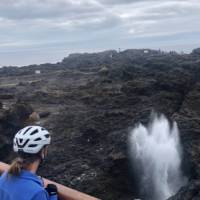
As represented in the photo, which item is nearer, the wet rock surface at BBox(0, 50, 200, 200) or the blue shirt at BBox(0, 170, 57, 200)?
the blue shirt at BBox(0, 170, 57, 200)

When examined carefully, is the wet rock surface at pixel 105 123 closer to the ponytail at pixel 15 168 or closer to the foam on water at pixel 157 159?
the foam on water at pixel 157 159

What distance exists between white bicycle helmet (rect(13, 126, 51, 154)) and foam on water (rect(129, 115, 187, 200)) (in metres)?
8.94

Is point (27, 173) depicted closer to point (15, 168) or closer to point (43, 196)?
point (15, 168)

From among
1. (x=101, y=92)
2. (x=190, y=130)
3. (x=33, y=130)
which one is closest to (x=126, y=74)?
(x=101, y=92)

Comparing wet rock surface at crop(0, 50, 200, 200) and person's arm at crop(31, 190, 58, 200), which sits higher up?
Answer: person's arm at crop(31, 190, 58, 200)

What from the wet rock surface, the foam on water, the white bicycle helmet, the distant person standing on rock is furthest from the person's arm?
the foam on water

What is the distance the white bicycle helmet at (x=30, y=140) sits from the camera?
11.6ft

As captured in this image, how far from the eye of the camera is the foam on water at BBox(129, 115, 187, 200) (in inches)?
497

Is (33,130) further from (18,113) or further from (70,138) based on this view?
(18,113)

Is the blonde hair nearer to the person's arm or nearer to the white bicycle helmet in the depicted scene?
the white bicycle helmet

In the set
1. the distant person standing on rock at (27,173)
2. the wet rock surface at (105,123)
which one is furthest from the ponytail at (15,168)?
the wet rock surface at (105,123)

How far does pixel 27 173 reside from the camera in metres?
3.45

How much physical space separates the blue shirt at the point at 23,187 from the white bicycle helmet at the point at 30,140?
167 mm

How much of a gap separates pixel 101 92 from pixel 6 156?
8555mm
